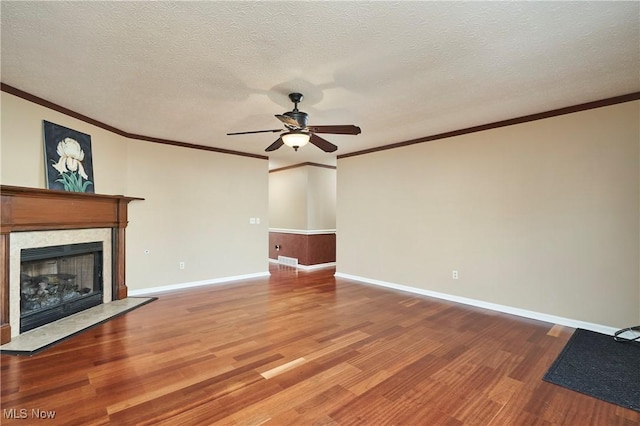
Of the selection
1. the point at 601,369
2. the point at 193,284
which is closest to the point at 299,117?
the point at 601,369

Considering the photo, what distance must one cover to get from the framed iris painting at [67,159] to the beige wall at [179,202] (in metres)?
0.07

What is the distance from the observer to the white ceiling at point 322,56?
190 cm

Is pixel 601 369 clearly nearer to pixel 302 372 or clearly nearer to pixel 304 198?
pixel 302 372

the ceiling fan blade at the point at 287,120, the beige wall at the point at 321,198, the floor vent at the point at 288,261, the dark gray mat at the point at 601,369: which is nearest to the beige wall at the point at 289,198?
the beige wall at the point at 321,198

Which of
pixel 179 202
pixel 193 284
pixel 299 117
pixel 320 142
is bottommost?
pixel 193 284

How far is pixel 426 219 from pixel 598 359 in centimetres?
260

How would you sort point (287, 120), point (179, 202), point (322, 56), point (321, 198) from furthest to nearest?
point (321, 198) → point (179, 202) → point (287, 120) → point (322, 56)

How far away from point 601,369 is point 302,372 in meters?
2.48

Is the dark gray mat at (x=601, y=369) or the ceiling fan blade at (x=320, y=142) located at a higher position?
the ceiling fan blade at (x=320, y=142)

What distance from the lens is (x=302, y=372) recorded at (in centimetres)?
241

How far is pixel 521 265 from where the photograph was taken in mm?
3857

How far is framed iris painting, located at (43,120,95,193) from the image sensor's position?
339 cm

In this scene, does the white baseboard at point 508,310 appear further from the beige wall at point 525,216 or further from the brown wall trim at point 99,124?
the brown wall trim at point 99,124

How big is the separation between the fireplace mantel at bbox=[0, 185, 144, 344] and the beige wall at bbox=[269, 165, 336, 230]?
11.7ft
